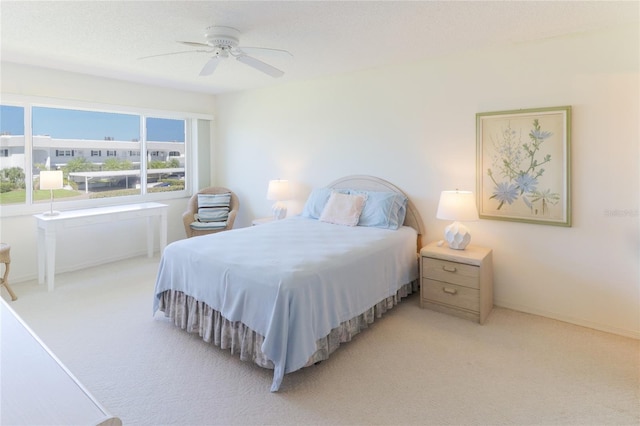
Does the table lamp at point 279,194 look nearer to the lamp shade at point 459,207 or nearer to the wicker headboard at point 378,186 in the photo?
the wicker headboard at point 378,186

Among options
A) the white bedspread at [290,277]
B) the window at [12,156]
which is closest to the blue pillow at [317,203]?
the white bedspread at [290,277]

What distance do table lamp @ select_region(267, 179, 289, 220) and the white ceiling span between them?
1471 mm

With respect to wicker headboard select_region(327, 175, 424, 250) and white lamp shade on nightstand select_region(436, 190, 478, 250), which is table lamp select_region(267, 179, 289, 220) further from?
white lamp shade on nightstand select_region(436, 190, 478, 250)

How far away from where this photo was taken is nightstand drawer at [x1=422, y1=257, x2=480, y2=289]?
2977 mm

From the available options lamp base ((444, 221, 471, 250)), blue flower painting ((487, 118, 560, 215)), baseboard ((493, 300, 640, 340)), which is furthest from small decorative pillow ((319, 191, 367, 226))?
baseboard ((493, 300, 640, 340))

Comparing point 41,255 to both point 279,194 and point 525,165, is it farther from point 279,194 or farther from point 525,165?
point 525,165

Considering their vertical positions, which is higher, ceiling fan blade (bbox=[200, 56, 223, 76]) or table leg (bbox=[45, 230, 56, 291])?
ceiling fan blade (bbox=[200, 56, 223, 76])

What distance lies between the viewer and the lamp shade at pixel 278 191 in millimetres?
4559

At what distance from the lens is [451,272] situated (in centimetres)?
310

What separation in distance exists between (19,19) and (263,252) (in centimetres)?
246

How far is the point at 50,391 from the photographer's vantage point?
86cm

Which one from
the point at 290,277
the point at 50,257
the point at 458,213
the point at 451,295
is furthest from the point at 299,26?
the point at 50,257

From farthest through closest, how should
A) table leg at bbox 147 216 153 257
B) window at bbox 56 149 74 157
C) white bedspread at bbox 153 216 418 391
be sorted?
table leg at bbox 147 216 153 257 < window at bbox 56 149 74 157 < white bedspread at bbox 153 216 418 391

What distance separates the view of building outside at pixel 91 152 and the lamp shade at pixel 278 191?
6.49ft
